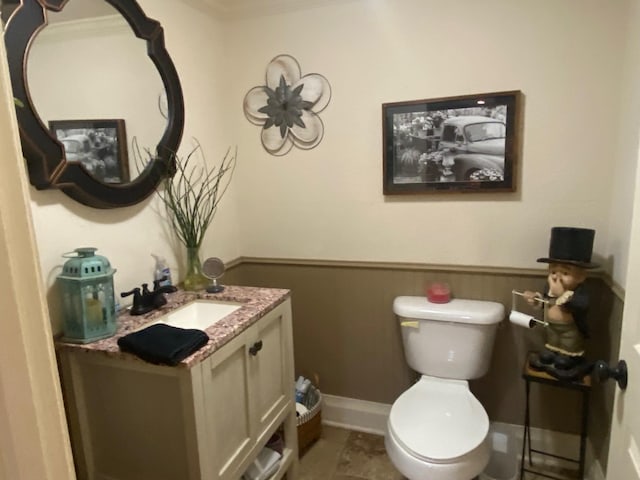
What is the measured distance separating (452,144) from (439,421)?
4.04 ft

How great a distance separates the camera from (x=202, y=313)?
69.2 inches

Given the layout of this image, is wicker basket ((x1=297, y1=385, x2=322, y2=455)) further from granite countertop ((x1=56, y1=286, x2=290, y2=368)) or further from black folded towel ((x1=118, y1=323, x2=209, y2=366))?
black folded towel ((x1=118, y1=323, x2=209, y2=366))

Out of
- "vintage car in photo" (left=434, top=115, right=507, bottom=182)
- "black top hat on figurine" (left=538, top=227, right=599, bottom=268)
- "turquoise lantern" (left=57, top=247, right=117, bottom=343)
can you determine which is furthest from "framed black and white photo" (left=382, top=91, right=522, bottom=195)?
"turquoise lantern" (left=57, top=247, right=117, bottom=343)

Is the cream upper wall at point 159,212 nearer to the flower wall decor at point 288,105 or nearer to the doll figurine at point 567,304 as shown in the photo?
the flower wall decor at point 288,105

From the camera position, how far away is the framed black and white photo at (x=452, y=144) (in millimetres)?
1861

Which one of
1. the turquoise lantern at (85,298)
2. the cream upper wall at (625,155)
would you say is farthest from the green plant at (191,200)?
the cream upper wall at (625,155)

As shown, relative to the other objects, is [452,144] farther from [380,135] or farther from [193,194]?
[193,194]

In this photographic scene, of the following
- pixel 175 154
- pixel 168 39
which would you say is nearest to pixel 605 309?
pixel 175 154

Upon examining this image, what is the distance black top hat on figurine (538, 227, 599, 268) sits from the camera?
65.4 inches

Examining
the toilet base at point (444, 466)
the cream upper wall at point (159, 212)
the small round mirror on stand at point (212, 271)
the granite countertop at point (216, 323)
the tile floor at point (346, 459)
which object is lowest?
the tile floor at point (346, 459)

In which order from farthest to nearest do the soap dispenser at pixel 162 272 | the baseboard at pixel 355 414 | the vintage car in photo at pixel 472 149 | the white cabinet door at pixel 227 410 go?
the baseboard at pixel 355 414, the vintage car in photo at pixel 472 149, the soap dispenser at pixel 162 272, the white cabinet door at pixel 227 410

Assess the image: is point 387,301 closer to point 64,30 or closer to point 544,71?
point 544,71

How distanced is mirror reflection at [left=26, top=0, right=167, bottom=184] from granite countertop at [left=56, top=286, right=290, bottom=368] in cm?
53

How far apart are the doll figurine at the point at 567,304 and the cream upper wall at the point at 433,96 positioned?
16 cm
